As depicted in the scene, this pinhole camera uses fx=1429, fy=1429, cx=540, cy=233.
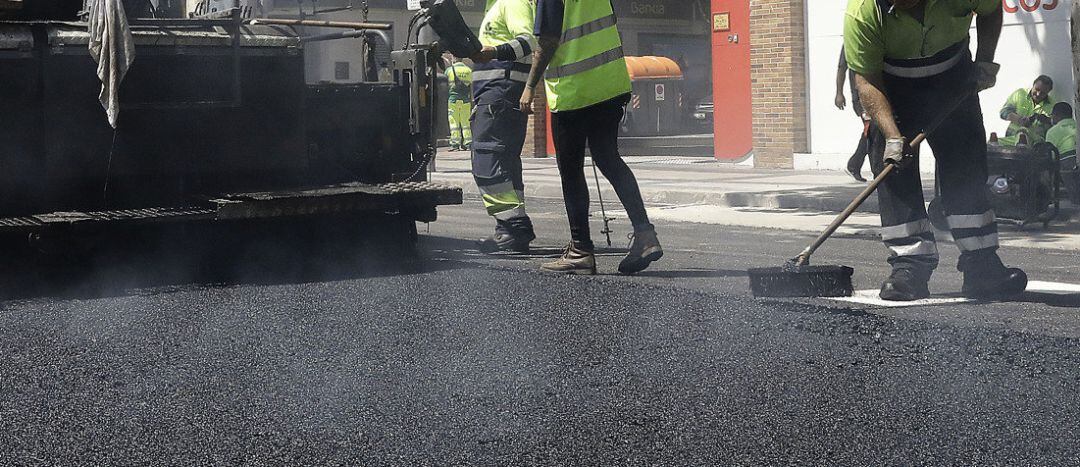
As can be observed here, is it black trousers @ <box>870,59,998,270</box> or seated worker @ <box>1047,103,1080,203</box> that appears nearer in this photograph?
black trousers @ <box>870,59,998,270</box>

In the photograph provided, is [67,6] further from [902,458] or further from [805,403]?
[902,458]

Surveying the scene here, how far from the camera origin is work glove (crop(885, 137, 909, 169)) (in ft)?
19.9

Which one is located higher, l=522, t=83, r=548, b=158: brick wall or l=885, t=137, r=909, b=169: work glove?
l=522, t=83, r=548, b=158: brick wall

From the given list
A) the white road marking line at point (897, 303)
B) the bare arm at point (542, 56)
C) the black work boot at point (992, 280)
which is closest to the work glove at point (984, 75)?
the black work boot at point (992, 280)

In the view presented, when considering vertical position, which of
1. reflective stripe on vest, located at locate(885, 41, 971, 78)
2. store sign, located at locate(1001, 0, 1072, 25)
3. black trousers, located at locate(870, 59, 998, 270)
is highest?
store sign, located at locate(1001, 0, 1072, 25)

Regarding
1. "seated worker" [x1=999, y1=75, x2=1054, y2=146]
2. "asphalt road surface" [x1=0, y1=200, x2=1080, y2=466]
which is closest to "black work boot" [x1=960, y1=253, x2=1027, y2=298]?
"asphalt road surface" [x1=0, y1=200, x2=1080, y2=466]

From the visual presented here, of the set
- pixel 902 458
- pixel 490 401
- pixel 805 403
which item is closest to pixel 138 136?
pixel 490 401

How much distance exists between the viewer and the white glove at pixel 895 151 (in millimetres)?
6074

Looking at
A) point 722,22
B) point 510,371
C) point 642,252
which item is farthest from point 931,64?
point 722,22

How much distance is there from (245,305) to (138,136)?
1.34m

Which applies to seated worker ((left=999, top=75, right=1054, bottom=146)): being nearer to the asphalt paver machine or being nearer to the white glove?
the white glove

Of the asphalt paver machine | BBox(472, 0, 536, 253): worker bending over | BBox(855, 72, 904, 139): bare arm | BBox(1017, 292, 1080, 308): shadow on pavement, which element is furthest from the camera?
BBox(472, 0, 536, 253): worker bending over

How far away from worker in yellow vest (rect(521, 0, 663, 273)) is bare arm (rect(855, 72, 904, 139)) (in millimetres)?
1408

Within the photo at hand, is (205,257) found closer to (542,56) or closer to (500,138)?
(500,138)
